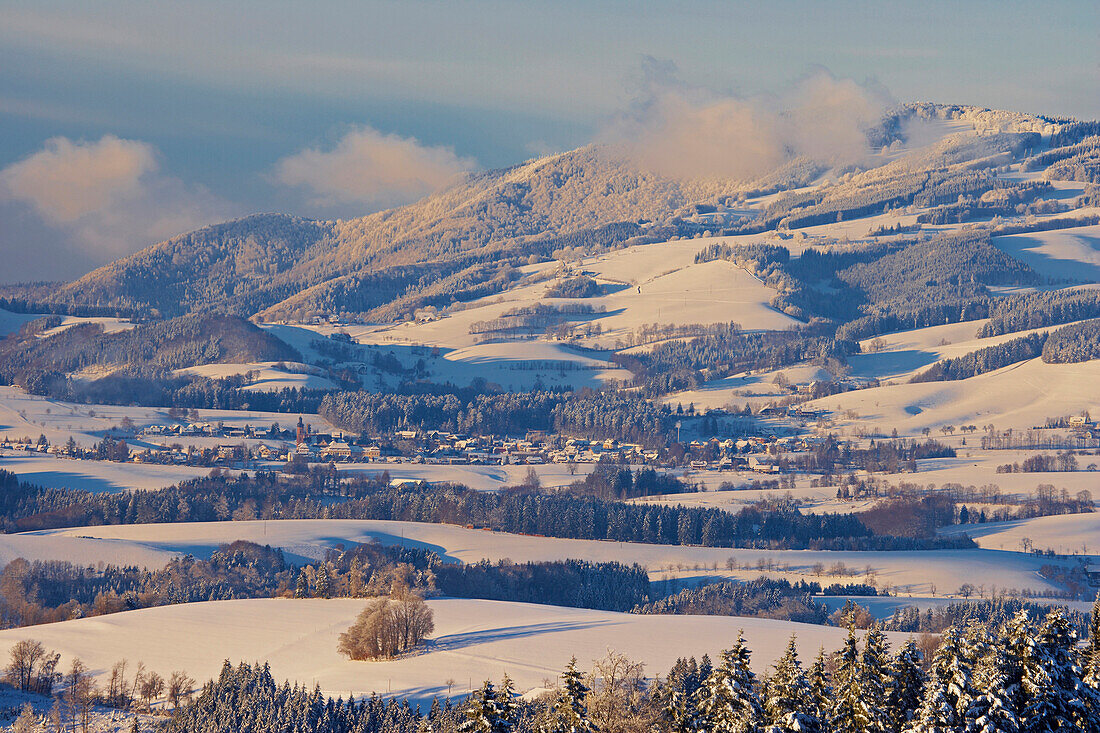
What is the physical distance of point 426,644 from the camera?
8750cm

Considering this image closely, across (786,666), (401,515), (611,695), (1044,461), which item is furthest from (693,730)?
→ (1044,461)

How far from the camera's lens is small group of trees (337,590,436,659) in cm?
8519

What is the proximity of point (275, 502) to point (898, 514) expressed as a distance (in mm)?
69392

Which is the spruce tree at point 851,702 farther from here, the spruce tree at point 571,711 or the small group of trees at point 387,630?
the small group of trees at point 387,630

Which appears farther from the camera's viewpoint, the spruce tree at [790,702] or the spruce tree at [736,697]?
the spruce tree at [736,697]

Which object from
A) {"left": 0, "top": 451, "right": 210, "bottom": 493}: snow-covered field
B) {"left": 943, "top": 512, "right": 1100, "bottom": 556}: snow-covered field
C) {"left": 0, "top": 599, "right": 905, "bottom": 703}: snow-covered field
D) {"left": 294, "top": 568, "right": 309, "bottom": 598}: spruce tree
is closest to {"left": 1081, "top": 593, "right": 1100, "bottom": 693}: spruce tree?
{"left": 0, "top": 599, "right": 905, "bottom": 703}: snow-covered field

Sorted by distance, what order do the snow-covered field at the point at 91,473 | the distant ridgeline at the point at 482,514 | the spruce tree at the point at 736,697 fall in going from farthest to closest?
the snow-covered field at the point at 91,473 → the distant ridgeline at the point at 482,514 → the spruce tree at the point at 736,697

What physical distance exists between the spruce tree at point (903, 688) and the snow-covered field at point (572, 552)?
80789 mm

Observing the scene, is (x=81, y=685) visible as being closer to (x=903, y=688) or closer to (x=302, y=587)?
(x=302, y=587)

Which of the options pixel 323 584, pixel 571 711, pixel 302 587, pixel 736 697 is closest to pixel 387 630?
pixel 323 584

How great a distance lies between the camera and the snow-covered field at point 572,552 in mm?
125500

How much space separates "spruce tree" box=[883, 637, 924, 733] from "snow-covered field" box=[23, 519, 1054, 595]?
8079 centimetres

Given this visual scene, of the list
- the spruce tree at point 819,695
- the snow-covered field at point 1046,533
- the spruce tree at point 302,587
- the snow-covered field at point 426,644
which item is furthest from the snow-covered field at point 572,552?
the spruce tree at point 819,695

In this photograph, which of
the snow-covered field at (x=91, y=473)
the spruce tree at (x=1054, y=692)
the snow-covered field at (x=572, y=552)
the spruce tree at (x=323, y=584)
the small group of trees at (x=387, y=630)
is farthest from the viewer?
the snow-covered field at (x=91, y=473)
